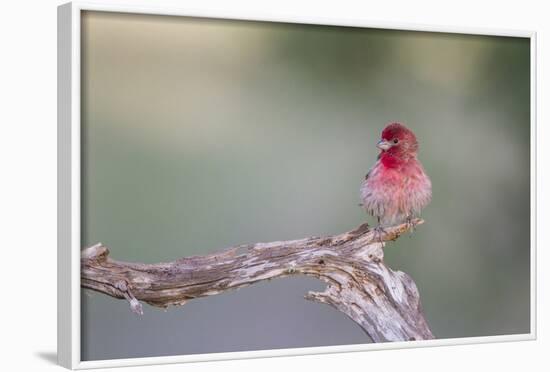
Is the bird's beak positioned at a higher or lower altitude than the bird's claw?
higher

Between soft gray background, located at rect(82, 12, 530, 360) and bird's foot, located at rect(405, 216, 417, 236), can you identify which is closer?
soft gray background, located at rect(82, 12, 530, 360)

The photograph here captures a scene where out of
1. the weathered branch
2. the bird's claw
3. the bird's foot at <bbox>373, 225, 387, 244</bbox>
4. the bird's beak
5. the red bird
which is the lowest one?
the weathered branch

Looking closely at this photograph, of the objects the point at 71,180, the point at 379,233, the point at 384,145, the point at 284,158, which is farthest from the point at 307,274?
the point at 71,180

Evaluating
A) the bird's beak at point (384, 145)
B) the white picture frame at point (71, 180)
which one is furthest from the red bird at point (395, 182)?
the white picture frame at point (71, 180)

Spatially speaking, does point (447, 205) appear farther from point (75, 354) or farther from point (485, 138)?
point (75, 354)

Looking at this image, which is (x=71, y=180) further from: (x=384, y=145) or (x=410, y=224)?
(x=410, y=224)

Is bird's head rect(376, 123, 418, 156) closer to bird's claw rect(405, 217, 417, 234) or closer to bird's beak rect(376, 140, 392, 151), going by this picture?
bird's beak rect(376, 140, 392, 151)

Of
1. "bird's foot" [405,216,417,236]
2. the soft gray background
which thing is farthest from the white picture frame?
"bird's foot" [405,216,417,236]
